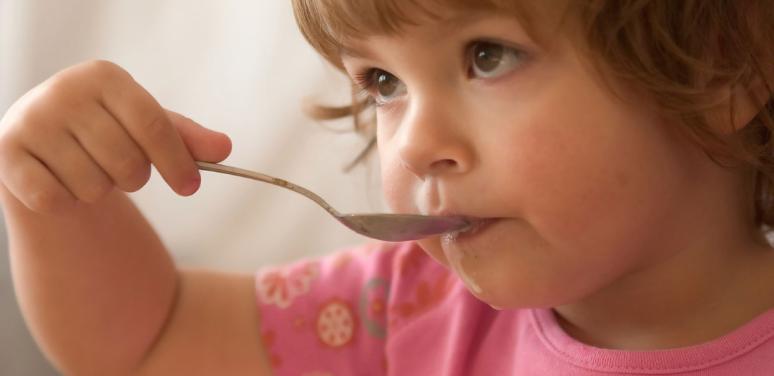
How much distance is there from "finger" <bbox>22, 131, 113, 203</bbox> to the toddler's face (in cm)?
18

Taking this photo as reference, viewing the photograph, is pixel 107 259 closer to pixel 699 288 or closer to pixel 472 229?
pixel 472 229

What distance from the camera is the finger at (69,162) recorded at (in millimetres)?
580

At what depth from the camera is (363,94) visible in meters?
0.86

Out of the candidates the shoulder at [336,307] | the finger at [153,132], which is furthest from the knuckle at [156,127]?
the shoulder at [336,307]

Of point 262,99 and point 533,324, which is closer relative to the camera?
point 533,324

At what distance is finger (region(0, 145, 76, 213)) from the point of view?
582 mm

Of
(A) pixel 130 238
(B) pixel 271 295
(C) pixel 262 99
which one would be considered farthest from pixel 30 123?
(C) pixel 262 99

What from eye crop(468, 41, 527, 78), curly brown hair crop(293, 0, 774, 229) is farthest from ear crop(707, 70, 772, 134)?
eye crop(468, 41, 527, 78)

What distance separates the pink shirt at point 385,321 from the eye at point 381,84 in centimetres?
21

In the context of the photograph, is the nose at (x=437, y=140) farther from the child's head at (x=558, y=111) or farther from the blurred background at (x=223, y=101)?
the blurred background at (x=223, y=101)

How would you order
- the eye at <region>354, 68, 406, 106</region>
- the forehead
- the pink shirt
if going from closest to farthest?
1. the forehead
2. the eye at <region>354, 68, 406, 106</region>
3. the pink shirt

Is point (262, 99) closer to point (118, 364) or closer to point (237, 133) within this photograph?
point (237, 133)

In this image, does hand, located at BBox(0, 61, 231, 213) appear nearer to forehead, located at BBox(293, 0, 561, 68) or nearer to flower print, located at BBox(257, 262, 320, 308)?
forehead, located at BBox(293, 0, 561, 68)

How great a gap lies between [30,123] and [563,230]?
0.34 metres
